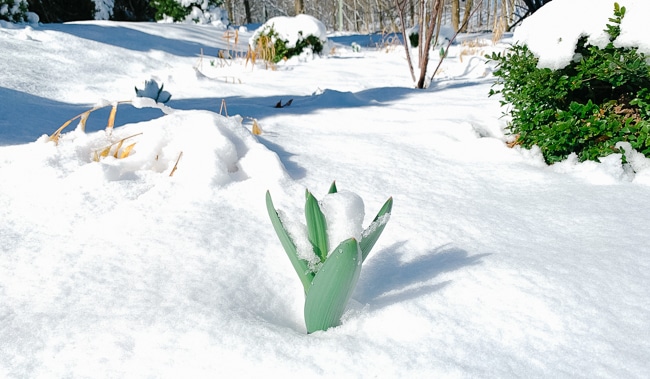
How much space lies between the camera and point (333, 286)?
0.85m

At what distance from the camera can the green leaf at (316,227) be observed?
92cm

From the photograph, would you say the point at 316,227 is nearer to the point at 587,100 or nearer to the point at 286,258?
the point at 286,258

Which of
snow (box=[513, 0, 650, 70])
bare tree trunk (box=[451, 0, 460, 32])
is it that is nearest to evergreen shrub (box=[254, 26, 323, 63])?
snow (box=[513, 0, 650, 70])

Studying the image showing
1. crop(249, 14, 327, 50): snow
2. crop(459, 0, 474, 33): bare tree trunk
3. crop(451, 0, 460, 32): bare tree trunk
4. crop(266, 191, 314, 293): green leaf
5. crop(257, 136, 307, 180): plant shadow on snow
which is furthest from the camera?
crop(451, 0, 460, 32): bare tree trunk

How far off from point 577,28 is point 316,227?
165 cm

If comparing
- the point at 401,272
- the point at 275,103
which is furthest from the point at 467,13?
the point at 401,272

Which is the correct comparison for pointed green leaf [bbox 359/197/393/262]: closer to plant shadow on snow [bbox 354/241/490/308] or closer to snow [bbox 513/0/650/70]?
plant shadow on snow [bbox 354/241/490/308]

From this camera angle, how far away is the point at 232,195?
1571 mm

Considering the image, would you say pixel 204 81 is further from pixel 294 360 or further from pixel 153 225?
pixel 294 360

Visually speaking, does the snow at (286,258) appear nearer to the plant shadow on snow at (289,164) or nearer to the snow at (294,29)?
the plant shadow on snow at (289,164)

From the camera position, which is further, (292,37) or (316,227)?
(292,37)

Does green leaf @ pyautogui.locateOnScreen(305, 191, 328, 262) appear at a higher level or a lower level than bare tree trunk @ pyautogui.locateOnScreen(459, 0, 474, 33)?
lower

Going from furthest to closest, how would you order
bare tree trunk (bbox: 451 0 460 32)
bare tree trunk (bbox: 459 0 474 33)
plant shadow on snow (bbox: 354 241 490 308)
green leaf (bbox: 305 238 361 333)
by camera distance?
bare tree trunk (bbox: 451 0 460 32) < bare tree trunk (bbox: 459 0 474 33) < plant shadow on snow (bbox: 354 241 490 308) < green leaf (bbox: 305 238 361 333)

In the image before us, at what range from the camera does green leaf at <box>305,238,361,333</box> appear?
2.68ft
